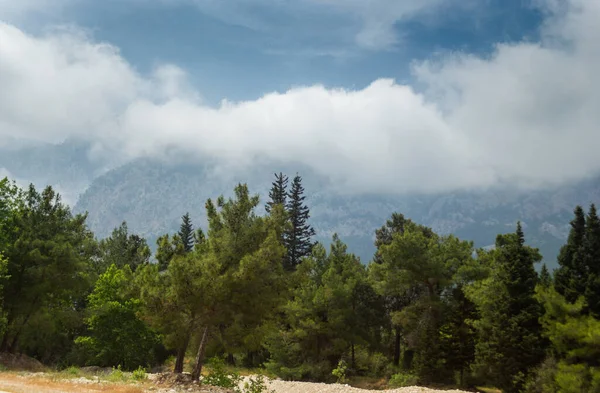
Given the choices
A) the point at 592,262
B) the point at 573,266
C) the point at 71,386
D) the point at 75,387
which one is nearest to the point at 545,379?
the point at 573,266

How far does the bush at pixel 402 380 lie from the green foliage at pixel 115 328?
2245cm

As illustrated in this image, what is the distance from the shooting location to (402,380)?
44312mm

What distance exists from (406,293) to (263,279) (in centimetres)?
3144

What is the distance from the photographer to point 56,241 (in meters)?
36.3

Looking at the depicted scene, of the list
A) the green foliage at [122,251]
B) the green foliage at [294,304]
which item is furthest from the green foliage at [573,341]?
the green foliage at [122,251]

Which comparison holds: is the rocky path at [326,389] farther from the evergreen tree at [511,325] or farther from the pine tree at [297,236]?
the pine tree at [297,236]

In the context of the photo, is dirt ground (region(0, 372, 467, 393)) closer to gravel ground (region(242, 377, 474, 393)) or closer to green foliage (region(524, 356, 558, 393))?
gravel ground (region(242, 377, 474, 393))

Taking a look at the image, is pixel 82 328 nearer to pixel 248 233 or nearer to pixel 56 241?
pixel 56 241

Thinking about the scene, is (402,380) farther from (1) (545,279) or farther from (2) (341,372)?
(1) (545,279)

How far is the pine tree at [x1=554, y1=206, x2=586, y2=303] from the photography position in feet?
91.4

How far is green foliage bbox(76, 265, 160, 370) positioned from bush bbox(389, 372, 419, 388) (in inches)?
884

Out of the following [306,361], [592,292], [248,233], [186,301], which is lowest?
[306,361]

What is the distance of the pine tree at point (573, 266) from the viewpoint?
2784 cm

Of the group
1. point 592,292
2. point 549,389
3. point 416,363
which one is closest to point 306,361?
point 416,363
